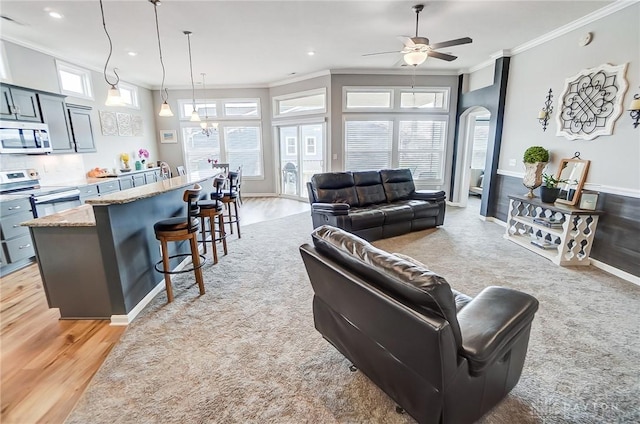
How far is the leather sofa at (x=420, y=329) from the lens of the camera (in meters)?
1.19

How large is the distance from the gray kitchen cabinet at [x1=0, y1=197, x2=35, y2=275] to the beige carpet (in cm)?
214

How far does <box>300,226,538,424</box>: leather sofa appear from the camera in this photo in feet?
3.90

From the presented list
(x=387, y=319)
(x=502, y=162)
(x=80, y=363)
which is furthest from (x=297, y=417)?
(x=502, y=162)

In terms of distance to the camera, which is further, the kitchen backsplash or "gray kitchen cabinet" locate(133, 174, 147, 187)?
"gray kitchen cabinet" locate(133, 174, 147, 187)

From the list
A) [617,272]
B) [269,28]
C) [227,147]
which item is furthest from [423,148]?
[227,147]

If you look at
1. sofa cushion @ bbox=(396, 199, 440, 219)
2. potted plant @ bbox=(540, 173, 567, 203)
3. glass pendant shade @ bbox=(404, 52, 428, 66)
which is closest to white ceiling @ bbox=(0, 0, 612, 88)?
glass pendant shade @ bbox=(404, 52, 428, 66)

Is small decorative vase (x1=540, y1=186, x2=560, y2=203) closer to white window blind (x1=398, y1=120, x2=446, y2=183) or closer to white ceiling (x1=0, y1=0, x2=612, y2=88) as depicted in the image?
white ceiling (x1=0, y1=0, x2=612, y2=88)

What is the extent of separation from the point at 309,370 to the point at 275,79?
22.4 feet

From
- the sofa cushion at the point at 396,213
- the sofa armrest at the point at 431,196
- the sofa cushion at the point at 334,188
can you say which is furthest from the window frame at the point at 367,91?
the sofa cushion at the point at 396,213

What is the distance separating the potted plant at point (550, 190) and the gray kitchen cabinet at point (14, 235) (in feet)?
21.3

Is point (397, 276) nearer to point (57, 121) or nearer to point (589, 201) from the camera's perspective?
point (589, 201)

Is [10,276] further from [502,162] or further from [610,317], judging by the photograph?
[502,162]

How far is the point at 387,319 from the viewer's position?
1316 millimetres

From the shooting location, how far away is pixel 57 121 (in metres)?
4.57
